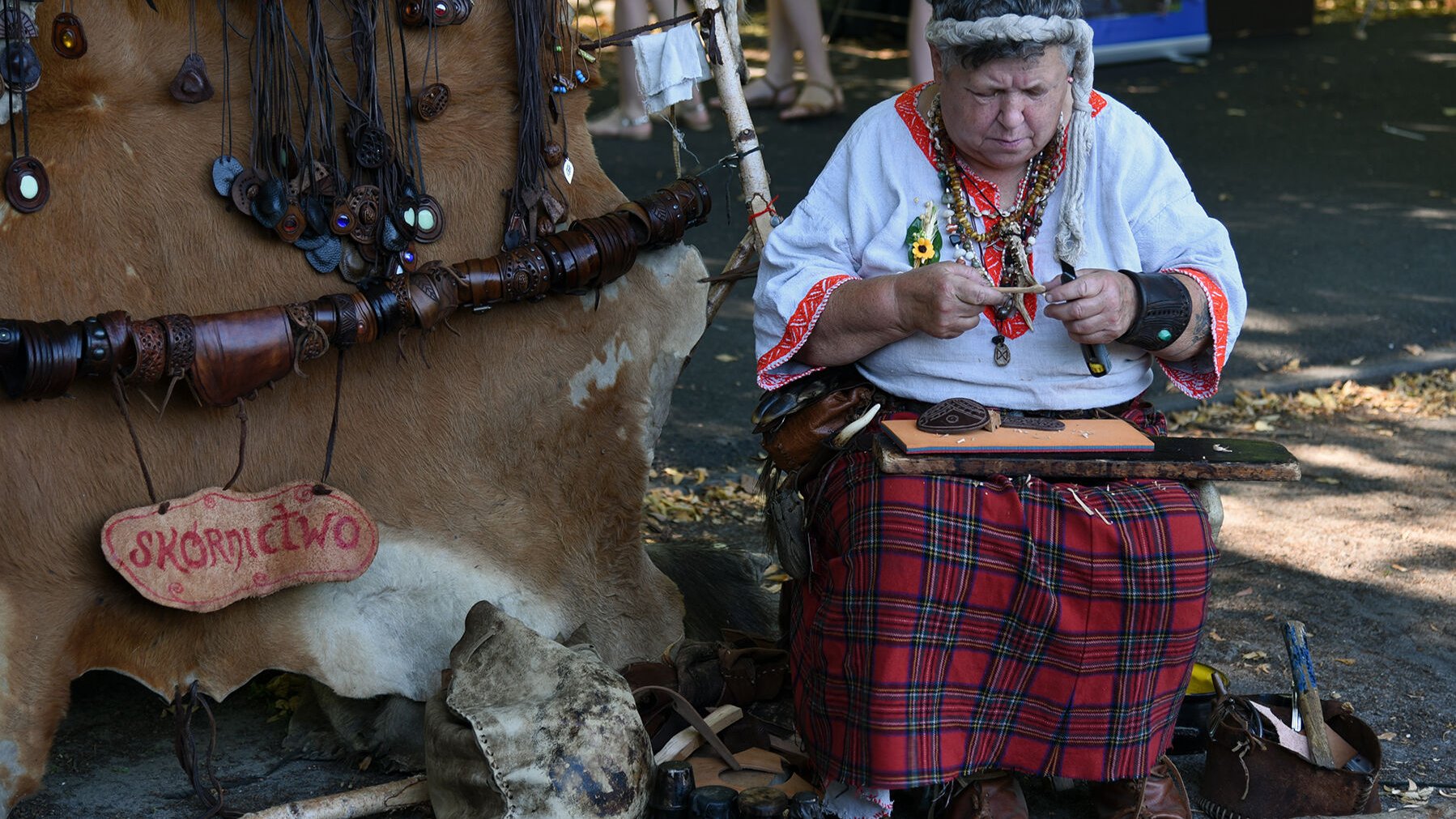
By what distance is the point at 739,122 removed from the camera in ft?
9.45

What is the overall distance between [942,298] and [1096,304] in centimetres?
25

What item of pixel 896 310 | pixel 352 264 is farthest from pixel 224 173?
pixel 896 310

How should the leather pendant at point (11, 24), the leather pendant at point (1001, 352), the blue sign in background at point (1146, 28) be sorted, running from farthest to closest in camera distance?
the blue sign in background at point (1146, 28)
the leather pendant at point (1001, 352)
the leather pendant at point (11, 24)

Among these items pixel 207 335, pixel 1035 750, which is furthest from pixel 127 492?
pixel 1035 750

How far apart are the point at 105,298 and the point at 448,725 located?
0.89 metres

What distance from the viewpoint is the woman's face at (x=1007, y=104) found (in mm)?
2340

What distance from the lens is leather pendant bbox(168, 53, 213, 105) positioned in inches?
92.7

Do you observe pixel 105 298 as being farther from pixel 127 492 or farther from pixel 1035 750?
pixel 1035 750

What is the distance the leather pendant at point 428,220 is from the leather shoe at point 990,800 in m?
1.35

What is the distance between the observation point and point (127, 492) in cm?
235

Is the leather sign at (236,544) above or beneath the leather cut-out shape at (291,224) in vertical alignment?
beneath

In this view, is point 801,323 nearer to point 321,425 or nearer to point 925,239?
Answer: point 925,239

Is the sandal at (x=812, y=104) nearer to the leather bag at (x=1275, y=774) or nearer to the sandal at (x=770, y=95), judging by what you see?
the sandal at (x=770, y=95)

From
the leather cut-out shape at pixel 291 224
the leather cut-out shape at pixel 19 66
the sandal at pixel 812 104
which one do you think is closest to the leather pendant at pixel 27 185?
the leather cut-out shape at pixel 19 66
